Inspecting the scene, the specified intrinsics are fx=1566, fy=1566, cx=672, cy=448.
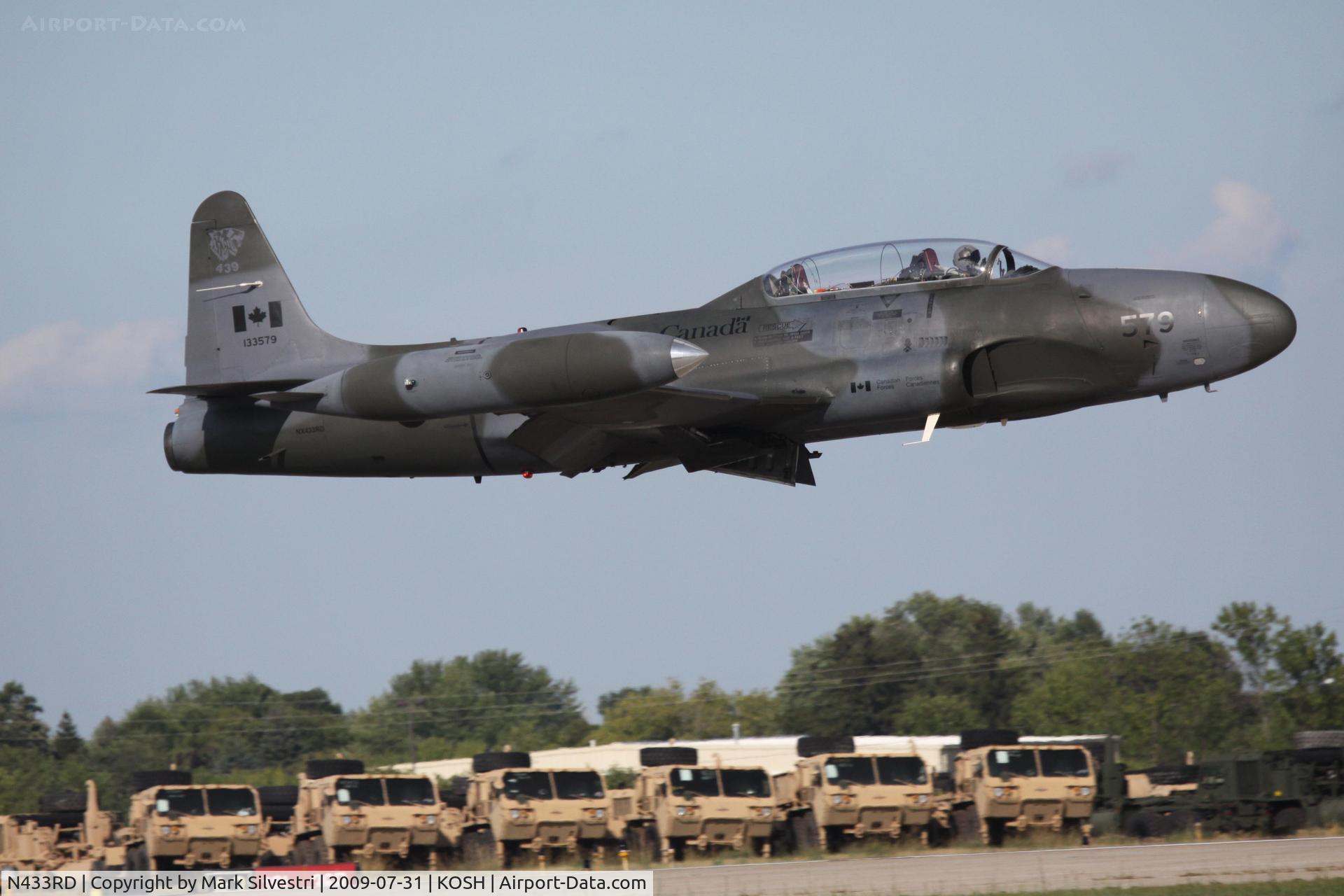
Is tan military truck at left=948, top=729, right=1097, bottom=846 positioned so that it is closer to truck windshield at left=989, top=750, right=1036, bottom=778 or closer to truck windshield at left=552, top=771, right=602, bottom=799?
truck windshield at left=989, top=750, right=1036, bottom=778

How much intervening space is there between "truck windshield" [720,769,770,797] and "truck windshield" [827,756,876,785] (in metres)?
0.97

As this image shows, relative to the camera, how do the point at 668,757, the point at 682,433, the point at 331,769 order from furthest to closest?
the point at 668,757
the point at 331,769
the point at 682,433

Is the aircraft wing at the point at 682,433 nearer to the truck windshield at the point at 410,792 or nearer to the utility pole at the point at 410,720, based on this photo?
the truck windshield at the point at 410,792

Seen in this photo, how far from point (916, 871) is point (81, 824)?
43.7 feet

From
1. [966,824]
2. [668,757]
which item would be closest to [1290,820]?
[966,824]

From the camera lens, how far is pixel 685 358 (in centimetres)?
1734

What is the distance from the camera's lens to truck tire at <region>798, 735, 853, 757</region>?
85.2 feet

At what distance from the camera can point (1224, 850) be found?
21.2 meters

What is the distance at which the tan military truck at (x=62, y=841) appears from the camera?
23.3 meters

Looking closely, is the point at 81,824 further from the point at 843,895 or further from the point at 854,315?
the point at 854,315

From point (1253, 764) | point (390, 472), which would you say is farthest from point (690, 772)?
point (1253, 764)

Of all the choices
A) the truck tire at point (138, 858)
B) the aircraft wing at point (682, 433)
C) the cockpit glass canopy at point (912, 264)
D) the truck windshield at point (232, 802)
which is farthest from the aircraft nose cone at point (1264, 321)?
the truck tire at point (138, 858)

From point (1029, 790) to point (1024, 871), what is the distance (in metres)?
3.18

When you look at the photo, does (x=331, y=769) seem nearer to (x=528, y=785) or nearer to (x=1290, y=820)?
(x=528, y=785)
